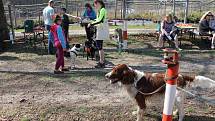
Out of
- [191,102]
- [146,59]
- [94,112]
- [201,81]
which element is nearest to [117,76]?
[94,112]

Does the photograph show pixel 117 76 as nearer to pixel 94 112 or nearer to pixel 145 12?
pixel 94 112

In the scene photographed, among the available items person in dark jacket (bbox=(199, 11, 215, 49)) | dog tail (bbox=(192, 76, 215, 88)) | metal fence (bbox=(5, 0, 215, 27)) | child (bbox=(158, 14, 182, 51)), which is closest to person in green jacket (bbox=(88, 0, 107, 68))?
child (bbox=(158, 14, 182, 51))

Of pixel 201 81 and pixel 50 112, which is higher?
pixel 201 81

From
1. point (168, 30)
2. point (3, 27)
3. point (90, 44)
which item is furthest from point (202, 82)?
point (3, 27)

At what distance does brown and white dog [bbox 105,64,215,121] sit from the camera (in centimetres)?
613

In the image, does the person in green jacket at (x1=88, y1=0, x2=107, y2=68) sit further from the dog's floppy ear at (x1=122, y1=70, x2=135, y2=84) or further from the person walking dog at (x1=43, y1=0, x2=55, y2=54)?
the dog's floppy ear at (x1=122, y1=70, x2=135, y2=84)

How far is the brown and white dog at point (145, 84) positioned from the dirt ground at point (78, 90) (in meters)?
0.30

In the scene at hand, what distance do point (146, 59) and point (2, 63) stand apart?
4028 mm

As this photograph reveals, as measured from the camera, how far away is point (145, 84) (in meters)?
6.25

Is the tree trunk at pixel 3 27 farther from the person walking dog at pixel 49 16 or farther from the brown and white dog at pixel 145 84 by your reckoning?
the brown and white dog at pixel 145 84

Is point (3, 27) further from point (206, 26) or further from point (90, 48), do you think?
point (206, 26)

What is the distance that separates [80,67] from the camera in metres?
10.6

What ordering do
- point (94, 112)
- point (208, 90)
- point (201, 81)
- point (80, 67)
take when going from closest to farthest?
point (201, 81) < point (94, 112) < point (208, 90) < point (80, 67)

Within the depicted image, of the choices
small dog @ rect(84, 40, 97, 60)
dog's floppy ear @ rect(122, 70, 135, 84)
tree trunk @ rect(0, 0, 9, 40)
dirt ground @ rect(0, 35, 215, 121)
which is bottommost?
dirt ground @ rect(0, 35, 215, 121)
